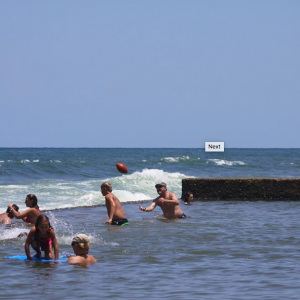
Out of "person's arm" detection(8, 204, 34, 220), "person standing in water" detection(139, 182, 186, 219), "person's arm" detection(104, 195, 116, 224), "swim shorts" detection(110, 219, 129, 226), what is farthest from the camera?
"person standing in water" detection(139, 182, 186, 219)

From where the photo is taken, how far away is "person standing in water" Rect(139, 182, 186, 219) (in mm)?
15375

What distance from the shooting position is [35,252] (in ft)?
34.6

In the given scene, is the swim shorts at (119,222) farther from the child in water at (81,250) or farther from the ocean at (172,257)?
the child in water at (81,250)

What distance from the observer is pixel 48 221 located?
9.65 m

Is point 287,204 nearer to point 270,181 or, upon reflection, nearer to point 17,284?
point 270,181

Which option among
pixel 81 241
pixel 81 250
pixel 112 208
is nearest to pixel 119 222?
pixel 112 208

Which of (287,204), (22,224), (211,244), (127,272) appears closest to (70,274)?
(127,272)

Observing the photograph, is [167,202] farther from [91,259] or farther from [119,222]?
[91,259]

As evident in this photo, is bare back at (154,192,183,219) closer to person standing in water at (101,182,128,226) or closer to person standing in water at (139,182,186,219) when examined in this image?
person standing in water at (139,182,186,219)

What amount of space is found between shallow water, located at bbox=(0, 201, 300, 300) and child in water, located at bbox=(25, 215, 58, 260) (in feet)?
0.94

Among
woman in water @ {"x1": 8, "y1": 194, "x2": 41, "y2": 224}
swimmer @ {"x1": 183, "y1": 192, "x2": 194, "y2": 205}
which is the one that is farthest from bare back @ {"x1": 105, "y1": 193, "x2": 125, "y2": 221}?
swimmer @ {"x1": 183, "y1": 192, "x2": 194, "y2": 205}

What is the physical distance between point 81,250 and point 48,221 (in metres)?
0.67

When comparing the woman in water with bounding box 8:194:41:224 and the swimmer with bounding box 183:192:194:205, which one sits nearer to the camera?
the woman in water with bounding box 8:194:41:224

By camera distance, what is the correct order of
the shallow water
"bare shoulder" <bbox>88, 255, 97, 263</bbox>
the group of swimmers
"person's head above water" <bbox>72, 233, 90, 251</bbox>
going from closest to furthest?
the shallow water, "person's head above water" <bbox>72, 233, 90, 251</bbox>, the group of swimmers, "bare shoulder" <bbox>88, 255, 97, 263</bbox>
